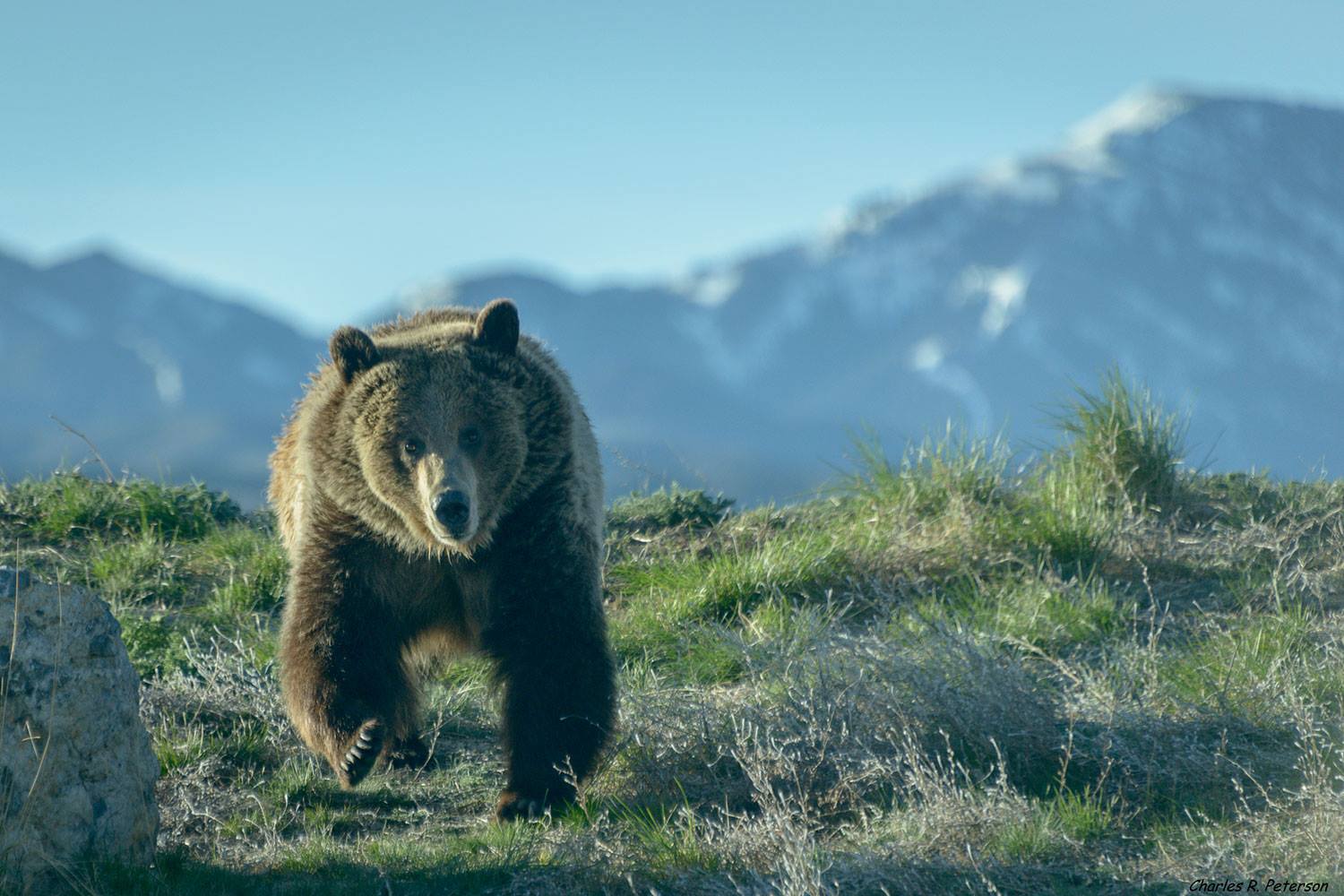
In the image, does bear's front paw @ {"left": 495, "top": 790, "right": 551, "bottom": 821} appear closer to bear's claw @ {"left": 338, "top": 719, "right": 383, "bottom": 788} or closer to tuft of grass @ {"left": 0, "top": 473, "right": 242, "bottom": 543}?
bear's claw @ {"left": 338, "top": 719, "right": 383, "bottom": 788}

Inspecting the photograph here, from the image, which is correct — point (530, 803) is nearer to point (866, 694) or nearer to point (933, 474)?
point (866, 694)

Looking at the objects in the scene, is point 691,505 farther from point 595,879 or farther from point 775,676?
point 595,879

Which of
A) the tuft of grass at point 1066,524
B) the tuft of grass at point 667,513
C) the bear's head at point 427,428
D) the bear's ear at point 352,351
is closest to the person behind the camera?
the bear's head at point 427,428

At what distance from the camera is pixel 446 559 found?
4676 millimetres

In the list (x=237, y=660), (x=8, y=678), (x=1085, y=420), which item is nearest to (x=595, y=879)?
(x=8, y=678)

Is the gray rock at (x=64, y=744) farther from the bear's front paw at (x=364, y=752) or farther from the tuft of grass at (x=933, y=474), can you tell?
the tuft of grass at (x=933, y=474)

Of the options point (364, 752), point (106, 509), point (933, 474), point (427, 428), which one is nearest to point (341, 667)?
point (364, 752)

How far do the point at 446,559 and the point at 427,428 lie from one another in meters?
0.52

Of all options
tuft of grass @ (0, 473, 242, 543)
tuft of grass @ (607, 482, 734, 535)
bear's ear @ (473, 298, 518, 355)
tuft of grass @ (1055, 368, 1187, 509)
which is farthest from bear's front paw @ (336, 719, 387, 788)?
tuft of grass @ (1055, 368, 1187, 509)

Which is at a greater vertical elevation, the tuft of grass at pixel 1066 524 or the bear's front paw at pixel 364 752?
the tuft of grass at pixel 1066 524

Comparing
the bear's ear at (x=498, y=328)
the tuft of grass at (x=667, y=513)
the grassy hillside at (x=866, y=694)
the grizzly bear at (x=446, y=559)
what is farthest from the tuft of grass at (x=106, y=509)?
the bear's ear at (x=498, y=328)

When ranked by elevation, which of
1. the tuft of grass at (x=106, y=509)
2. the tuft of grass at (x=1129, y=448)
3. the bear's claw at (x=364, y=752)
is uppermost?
the tuft of grass at (x=1129, y=448)

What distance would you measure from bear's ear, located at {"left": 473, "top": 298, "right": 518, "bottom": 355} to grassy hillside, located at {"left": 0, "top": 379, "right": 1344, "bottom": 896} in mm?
1453

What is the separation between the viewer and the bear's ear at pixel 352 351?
184 inches
